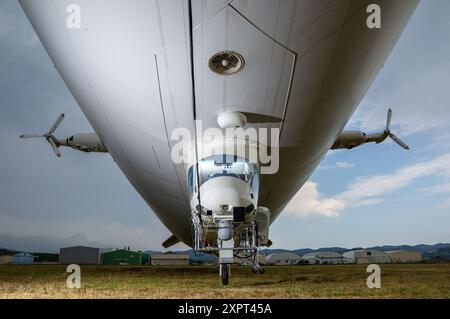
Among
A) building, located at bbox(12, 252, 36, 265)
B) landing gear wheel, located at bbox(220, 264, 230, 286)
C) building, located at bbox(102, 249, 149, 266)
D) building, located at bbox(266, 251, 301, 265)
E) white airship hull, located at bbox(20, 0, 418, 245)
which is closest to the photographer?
white airship hull, located at bbox(20, 0, 418, 245)

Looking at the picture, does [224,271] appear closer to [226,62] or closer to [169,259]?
[226,62]

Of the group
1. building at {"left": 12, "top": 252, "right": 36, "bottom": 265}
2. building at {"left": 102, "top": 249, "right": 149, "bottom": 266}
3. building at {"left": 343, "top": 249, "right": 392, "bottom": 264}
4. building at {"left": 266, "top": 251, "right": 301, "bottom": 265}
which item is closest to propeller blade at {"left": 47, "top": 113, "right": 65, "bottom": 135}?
building at {"left": 102, "top": 249, "right": 149, "bottom": 266}

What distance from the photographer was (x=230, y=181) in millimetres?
6613

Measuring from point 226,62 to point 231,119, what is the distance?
1172 mm

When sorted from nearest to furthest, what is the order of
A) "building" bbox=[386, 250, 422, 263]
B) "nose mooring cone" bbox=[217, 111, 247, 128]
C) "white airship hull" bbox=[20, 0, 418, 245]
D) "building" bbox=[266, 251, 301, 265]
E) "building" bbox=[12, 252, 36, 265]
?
"white airship hull" bbox=[20, 0, 418, 245] → "nose mooring cone" bbox=[217, 111, 247, 128] → "building" bbox=[12, 252, 36, 265] → "building" bbox=[386, 250, 422, 263] → "building" bbox=[266, 251, 301, 265]

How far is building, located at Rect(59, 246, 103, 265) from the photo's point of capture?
63719 mm

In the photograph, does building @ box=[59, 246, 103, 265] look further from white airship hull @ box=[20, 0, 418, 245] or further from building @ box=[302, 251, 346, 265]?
white airship hull @ box=[20, 0, 418, 245]

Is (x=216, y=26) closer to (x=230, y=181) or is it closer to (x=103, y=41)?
(x=103, y=41)

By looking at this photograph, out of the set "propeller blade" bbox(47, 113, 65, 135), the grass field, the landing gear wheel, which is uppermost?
"propeller blade" bbox(47, 113, 65, 135)

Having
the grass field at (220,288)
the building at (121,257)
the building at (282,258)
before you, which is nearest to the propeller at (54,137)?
the grass field at (220,288)

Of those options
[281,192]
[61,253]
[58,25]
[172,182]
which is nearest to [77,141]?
[172,182]

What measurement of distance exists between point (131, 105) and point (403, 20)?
202 inches

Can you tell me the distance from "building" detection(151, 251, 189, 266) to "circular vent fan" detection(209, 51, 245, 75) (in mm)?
70033

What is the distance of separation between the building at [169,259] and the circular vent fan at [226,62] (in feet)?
230
